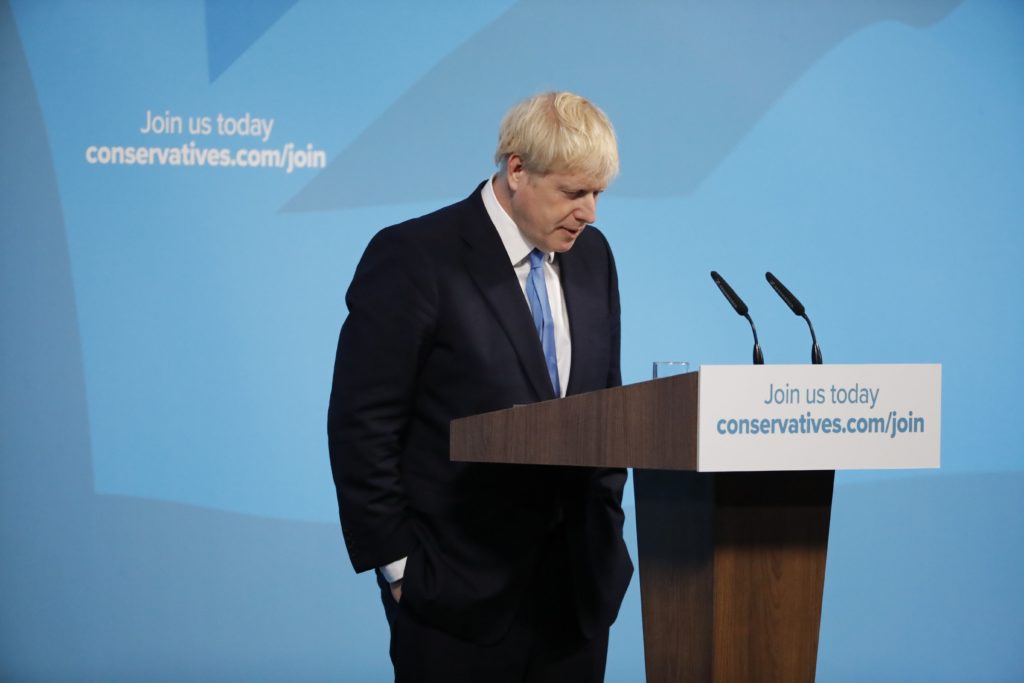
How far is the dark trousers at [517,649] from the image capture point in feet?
6.29

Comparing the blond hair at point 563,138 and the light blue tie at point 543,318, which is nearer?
the blond hair at point 563,138

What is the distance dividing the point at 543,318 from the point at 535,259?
12cm

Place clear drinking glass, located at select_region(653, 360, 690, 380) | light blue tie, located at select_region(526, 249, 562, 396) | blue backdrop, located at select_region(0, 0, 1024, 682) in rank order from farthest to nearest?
blue backdrop, located at select_region(0, 0, 1024, 682) → light blue tie, located at select_region(526, 249, 562, 396) → clear drinking glass, located at select_region(653, 360, 690, 380)

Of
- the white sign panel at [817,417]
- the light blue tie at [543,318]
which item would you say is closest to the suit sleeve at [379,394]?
the light blue tie at [543,318]

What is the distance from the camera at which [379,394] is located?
1886 millimetres

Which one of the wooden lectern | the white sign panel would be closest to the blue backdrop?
the wooden lectern

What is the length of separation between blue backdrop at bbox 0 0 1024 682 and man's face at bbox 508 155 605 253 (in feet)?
6.55

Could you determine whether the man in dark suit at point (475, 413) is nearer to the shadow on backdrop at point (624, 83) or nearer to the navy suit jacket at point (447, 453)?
the navy suit jacket at point (447, 453)

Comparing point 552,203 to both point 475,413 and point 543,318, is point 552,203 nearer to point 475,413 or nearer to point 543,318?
point 543,318

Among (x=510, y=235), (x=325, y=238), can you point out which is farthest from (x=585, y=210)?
(x=325, y=238)

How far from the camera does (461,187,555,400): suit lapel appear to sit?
1.91 meters

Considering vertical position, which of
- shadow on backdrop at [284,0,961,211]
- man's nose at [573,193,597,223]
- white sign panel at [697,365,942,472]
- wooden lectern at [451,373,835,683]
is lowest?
wooden lectern at [451,373,835,683]

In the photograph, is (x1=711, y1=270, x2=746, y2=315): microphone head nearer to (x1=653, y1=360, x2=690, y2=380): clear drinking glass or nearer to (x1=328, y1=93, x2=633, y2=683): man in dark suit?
(x1=653, y1=360, x2=690, y2=380): clear drinking glass

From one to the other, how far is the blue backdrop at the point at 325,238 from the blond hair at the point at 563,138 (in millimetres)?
2010
